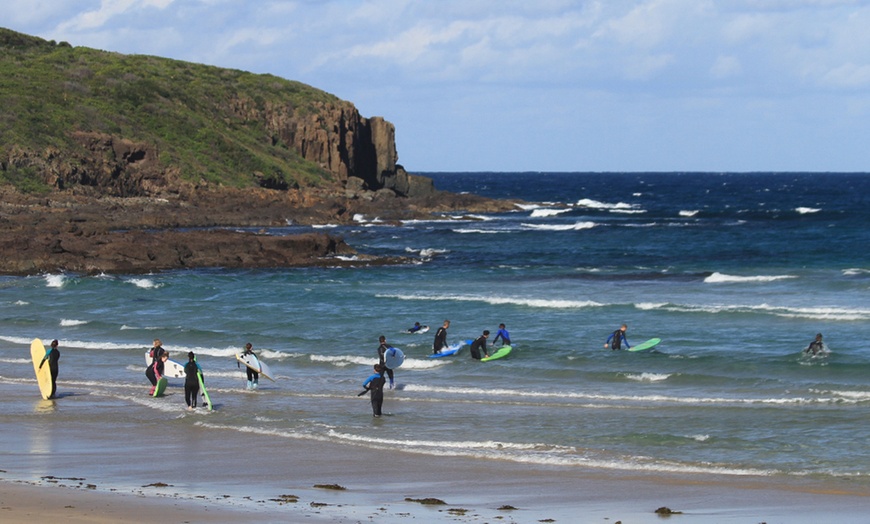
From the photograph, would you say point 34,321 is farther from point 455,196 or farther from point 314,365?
point 455,196

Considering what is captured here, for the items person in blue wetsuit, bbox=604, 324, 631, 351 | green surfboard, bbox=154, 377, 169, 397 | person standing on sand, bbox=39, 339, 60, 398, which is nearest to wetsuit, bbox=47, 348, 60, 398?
person standing on sand, bbox=39, 339, 60, 398

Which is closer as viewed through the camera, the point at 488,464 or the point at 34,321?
the point at 488,464

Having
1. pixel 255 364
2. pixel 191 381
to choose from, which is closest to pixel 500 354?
pixel 255 364

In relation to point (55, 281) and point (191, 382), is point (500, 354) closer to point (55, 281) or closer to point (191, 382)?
point (191, 382)

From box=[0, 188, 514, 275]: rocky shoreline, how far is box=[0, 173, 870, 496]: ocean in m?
2.12

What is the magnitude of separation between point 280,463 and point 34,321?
2086 centimetres

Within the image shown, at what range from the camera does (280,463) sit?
55.4ft

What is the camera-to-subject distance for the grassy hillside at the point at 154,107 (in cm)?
7788

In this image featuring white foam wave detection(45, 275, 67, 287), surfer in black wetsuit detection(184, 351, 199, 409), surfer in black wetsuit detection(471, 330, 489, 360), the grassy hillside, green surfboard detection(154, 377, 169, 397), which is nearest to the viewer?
surfer in black wetsuit detection(184, 351, 199, 409)

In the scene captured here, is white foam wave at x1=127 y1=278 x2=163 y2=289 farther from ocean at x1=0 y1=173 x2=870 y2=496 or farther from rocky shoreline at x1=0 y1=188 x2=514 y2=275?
rocky shoreline at x1=0 y1=188 x2=514 y2=275

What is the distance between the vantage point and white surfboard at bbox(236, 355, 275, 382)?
23.8 meters

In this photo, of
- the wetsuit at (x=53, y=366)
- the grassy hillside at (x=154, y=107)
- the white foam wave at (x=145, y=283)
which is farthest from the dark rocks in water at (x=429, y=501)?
the grassy hillside at (x=154, y=107)

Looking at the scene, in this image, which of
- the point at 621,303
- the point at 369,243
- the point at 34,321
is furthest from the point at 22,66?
the point at 621,303

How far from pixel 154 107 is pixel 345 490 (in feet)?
258
